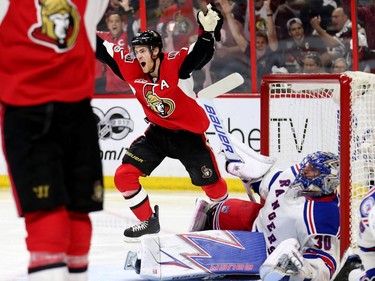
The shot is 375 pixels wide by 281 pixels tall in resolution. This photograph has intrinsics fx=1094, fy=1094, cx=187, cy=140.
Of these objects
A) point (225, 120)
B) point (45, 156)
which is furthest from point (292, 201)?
point (225, 120)

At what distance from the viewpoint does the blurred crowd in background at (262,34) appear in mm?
7414

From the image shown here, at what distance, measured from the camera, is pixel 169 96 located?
535 cm

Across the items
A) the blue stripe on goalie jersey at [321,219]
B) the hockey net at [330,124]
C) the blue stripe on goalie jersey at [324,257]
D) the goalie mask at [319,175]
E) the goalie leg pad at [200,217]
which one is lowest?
the blue stripe on goalie jersey at [324,257]

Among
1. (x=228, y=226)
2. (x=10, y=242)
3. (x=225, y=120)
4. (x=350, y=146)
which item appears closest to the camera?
(x=350, y=146)

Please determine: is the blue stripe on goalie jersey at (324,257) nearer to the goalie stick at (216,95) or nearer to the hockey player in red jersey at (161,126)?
the goalie stick at (216,95)

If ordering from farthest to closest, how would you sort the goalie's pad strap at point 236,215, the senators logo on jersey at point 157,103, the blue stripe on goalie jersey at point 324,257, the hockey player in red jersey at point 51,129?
the senators logo on jersey at point 157,103, the goalie's pad strap at point 236,215, the blue stripe on goalie jersey at point 324,257, the hockey player in red jersey at point 51,129

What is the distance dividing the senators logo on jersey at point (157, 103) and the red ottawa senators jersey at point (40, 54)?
263 centimetres

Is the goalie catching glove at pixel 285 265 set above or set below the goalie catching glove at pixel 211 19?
below

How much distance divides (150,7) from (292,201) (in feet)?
12.9

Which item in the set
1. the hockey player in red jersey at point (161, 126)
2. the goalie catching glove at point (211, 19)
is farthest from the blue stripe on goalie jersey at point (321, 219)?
the hockey player in red jersey at point (161, 126)

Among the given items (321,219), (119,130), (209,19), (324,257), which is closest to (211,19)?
(209,19)

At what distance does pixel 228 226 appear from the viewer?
4570mm

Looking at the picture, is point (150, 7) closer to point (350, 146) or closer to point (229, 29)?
point (229, 29)

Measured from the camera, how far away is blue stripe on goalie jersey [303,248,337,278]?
3.93m
